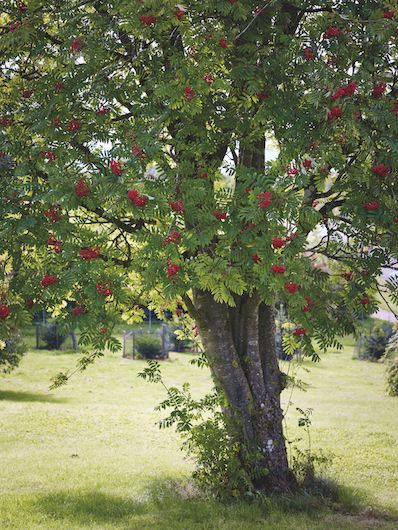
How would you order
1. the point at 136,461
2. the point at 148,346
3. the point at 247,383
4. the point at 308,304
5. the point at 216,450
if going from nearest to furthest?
the point at 308,304, the point at 216,450, the point at 247,383, the point at 136,461, the point at 148,346

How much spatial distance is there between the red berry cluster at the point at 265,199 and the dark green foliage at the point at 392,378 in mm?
16625

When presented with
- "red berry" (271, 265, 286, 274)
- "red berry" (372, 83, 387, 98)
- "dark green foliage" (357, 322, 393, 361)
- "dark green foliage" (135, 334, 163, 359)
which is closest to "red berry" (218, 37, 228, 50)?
"red berry" (372, 83, 387, 98)

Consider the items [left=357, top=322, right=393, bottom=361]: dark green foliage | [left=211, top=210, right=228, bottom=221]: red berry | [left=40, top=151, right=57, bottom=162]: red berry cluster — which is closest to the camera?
[left=211, top=210, right=228, bottom=221]: red berry

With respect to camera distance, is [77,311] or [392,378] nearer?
[77,311]

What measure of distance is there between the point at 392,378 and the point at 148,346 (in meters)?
11.7

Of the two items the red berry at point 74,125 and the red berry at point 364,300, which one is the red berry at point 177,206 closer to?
the red berry at point 74,125

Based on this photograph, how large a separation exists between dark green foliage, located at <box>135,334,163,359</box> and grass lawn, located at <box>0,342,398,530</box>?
12.8 ft

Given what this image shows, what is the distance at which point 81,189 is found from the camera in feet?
18.2

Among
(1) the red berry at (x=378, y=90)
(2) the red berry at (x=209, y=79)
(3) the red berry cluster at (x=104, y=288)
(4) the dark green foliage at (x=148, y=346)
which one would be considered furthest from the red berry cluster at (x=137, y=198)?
(4) the dark green foliage at (x=148, y=346)

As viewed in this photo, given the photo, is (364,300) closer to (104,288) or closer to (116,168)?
(104,288)

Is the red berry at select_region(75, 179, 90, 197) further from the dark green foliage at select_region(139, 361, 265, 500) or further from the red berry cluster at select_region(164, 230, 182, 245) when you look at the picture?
the dark green foliage at select_region(139, 361, 265, 500)

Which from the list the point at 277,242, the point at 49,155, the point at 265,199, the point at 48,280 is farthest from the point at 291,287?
the point at 49,155

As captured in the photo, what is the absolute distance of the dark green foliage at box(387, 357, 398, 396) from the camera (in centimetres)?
2100

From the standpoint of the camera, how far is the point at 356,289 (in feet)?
22.9
